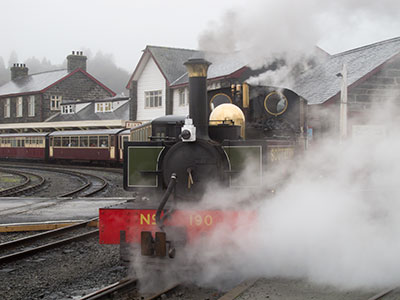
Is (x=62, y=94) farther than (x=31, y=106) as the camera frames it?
Yes

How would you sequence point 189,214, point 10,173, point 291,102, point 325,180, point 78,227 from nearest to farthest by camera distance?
1. point 189,214
2. point 325,180
3. point 291,102
4. point 78,227
5. point 10,173

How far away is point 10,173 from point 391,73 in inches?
660

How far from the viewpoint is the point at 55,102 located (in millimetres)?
39531

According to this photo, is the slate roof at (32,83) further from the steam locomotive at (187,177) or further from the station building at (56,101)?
the steam locomotive at (187,177)

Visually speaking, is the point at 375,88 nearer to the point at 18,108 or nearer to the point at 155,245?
the point at 155,245

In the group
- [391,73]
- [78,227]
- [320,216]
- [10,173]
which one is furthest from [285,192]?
[10,173]

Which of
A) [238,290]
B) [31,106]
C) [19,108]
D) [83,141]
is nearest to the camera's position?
[238,290]

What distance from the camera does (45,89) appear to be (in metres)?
38.7

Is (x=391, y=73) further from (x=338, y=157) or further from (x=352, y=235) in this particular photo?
(x=352, y=235)

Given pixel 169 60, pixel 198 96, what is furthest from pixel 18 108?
pixel 198 96

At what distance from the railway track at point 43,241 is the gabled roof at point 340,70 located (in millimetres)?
9879

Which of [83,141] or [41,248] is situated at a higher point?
[83,141]

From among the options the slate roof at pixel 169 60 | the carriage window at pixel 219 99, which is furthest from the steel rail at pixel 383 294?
the slate roof at pixel 169 60

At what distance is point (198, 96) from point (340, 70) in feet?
45.0
